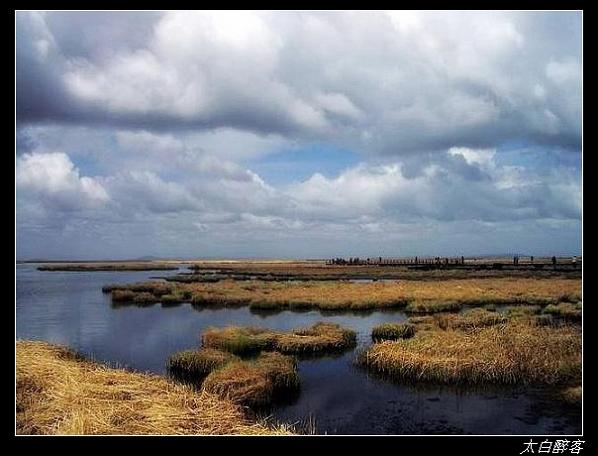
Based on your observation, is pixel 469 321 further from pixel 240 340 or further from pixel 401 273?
pixel 401 273

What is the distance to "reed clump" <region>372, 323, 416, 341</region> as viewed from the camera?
83.2 ft

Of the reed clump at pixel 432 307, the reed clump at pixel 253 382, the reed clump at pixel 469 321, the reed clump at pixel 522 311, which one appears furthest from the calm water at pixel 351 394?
the reed clump at pixel 522 311

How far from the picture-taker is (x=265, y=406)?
51.2 ft

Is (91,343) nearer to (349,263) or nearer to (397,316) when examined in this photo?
(397,316)

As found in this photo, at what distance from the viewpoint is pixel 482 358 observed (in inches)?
714

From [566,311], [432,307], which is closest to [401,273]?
[432,307]

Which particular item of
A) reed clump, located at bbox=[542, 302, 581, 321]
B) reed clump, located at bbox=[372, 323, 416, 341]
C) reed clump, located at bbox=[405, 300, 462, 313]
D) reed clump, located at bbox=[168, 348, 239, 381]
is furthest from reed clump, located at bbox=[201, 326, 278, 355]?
reed clump, located at bbox=[542, 302, 581, 321]

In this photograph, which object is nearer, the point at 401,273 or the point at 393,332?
the point at 393,332

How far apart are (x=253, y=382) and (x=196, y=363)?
4248 millimetres

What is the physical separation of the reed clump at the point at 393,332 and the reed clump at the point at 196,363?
8620 millimetres

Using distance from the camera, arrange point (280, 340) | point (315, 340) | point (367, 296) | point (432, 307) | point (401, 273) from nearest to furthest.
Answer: point (315, 340) < point (280, 340) < point (432, 307) < point (367, 296) < point (401, 273)

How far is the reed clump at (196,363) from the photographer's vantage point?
63.0 feet

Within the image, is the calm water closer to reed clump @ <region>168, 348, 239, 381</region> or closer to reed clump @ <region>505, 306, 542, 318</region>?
reed clump @ <region>168, 348, 239, 381</region>

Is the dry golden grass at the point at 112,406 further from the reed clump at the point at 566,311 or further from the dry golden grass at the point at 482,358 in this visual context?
the reed clump at the point at 566,311
